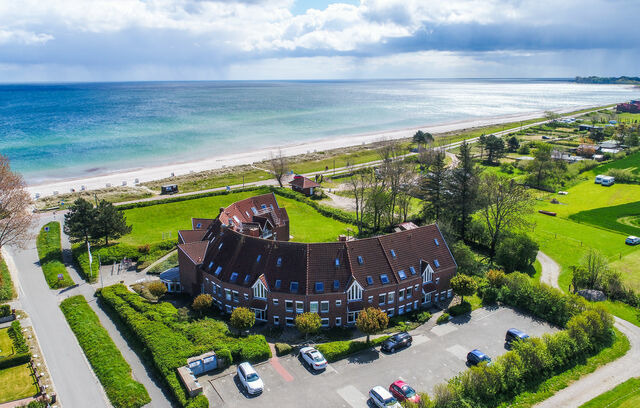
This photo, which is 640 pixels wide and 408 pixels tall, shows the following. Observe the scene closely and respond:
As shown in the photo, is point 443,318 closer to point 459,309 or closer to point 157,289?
point 459,309

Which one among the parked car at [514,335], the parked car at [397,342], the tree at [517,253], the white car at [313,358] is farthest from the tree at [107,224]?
the tree at [517,253]

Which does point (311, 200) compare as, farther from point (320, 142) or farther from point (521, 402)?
point (320, 142)

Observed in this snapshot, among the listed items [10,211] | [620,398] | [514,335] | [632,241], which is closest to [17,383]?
[10,211]

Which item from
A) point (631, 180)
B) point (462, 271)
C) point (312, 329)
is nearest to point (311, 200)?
point (462, 271)

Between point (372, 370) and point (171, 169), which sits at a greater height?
point (171, 169)

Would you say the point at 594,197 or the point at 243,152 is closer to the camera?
the point at 594,197
